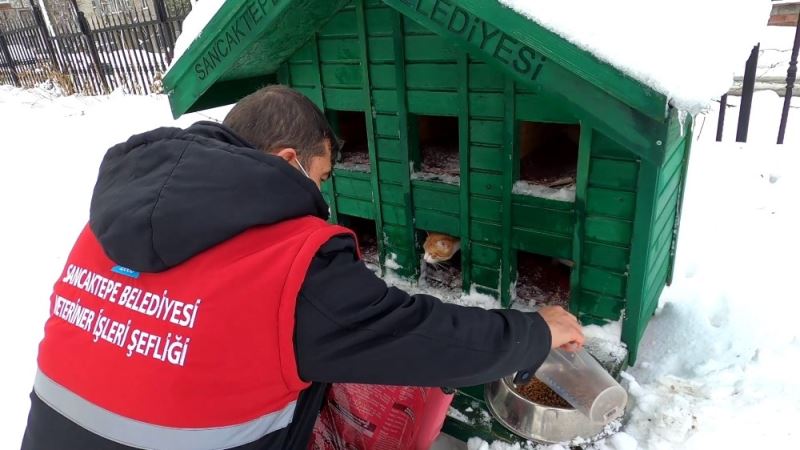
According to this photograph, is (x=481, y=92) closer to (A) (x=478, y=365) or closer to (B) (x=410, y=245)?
(B) (x=410, y=245)

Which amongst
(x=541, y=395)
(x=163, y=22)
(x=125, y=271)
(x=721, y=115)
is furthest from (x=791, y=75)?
(x=163, y=22)

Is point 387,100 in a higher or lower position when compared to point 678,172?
higher

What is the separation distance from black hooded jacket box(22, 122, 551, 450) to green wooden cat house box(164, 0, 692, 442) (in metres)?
0.78

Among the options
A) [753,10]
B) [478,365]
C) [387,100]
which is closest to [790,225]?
[753,10]

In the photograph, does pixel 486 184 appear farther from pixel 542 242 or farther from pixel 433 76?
pixel 433 76

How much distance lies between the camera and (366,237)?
3.54 metres

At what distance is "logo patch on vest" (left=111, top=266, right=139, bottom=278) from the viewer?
4.38 ft

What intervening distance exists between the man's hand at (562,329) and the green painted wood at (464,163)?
0.85 m

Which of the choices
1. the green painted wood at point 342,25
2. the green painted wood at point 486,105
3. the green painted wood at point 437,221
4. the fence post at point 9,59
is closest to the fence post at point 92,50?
the fence post at point 9,59

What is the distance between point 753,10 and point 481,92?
1337 millimetres

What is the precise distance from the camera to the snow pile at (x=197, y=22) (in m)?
2.40

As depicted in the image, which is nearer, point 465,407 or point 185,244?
point 185,244

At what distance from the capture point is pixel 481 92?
224 cm

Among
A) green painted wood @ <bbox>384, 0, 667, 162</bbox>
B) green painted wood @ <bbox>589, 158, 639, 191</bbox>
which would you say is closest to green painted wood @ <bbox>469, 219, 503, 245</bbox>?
green painted wood @ <bbox>589, 158, 639, 191</bbox>
